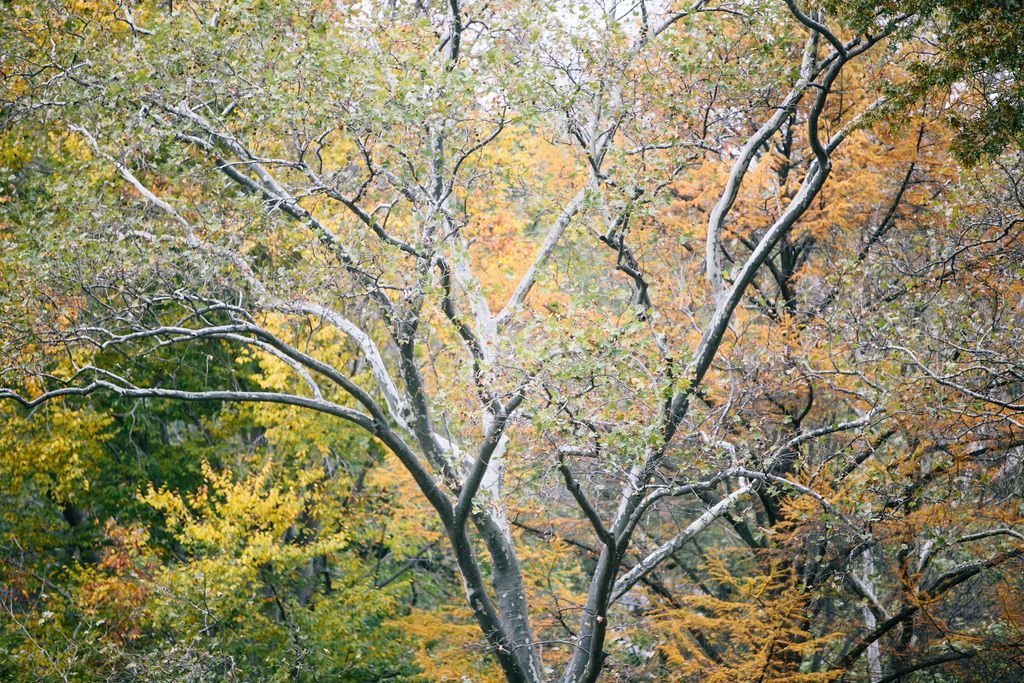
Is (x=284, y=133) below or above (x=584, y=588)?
above

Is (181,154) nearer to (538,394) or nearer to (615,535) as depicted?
(538,394)

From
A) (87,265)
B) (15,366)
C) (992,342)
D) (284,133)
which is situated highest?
(284,133)

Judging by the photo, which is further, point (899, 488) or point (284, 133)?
point (284, 133)

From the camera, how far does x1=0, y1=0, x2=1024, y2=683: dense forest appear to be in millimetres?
7910

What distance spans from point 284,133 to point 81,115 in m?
2.58

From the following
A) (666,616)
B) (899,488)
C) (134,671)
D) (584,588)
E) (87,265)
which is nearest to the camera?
(899,488)

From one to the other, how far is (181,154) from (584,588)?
10.9m

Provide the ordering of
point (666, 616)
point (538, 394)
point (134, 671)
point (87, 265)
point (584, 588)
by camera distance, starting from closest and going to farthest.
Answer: point (538, 394) < point (87, 265) < point (134, 671) < point (666, 616) < point (584, 588)

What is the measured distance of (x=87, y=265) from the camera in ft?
30.1

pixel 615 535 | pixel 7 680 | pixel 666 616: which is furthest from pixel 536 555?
pixel 7 680

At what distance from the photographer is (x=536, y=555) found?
12727 millimetres

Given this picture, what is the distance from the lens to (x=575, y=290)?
29.8ft

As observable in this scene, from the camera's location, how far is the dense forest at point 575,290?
791cm

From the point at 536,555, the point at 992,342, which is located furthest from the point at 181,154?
the point at 992,342
